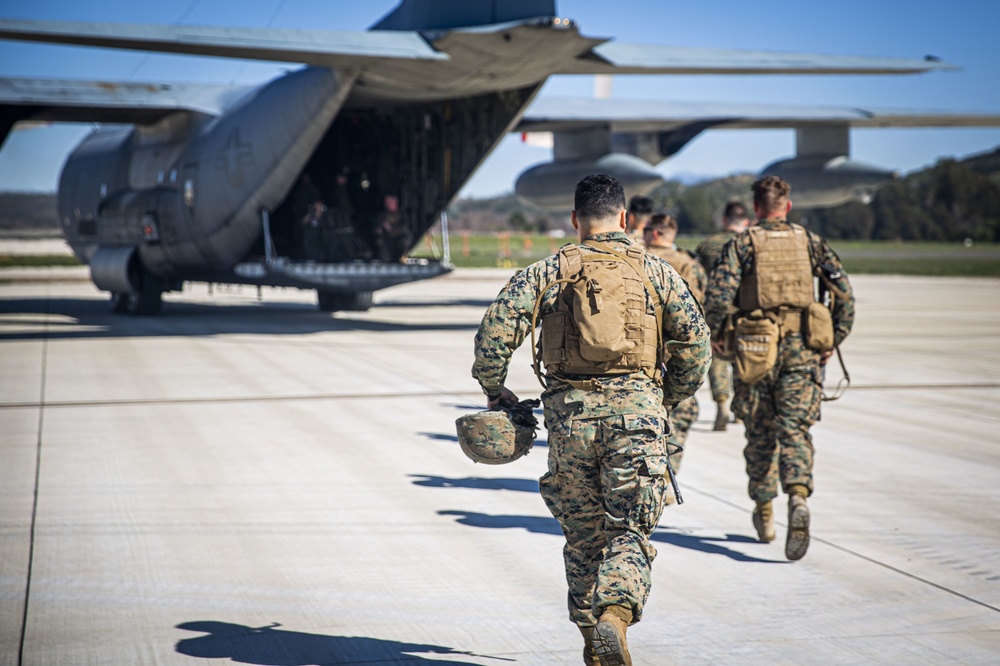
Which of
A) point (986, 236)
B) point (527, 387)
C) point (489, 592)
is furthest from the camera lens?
point (986, 236)

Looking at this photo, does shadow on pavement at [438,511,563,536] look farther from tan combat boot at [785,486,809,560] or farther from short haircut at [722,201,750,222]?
short haircut at [722,201,750,222]

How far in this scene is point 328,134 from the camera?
19.8 metres

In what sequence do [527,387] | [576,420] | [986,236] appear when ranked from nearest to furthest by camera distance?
1. [576,420]
2. [527,387]
3. [986,236]

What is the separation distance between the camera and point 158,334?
59.5 ft

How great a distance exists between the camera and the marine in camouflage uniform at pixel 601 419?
12.8ft

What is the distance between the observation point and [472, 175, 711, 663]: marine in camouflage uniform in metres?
3.90

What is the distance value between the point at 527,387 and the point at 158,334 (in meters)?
8.54

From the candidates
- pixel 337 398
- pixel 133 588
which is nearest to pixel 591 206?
pixel 133 588

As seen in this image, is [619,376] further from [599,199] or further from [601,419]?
[599,199]

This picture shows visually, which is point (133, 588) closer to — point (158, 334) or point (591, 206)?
point (591, 206)

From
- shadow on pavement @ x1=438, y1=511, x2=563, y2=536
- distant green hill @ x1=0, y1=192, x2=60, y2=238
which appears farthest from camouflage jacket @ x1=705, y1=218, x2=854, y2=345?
distant green hill @ x1=0, y1=192, x2=60, y2=238

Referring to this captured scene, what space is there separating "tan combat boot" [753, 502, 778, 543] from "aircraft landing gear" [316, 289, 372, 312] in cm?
1763

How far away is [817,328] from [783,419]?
55 centimetres

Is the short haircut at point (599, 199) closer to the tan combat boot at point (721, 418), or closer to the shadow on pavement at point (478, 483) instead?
the shadow on pavement at point (478, 483)
